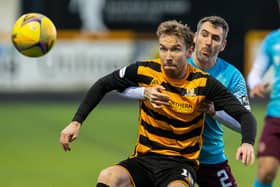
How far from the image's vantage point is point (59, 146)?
14789 mm

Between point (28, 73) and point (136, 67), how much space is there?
633 inches

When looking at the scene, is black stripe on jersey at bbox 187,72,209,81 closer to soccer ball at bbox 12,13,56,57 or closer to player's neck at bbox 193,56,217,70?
player's neck at bbox 193,56,217,70

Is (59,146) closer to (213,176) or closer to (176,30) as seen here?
(213,176)

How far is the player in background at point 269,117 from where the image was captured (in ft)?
26.7

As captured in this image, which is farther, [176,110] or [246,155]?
[176,110]

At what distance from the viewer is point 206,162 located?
7977 mm

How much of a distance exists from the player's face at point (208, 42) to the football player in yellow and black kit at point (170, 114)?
40 cm

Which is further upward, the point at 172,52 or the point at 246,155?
the point at 172,52

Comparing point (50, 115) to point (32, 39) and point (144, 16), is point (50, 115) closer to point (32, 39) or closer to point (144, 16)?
point (144, 16)

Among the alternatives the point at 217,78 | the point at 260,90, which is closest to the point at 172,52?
the point at 217,78

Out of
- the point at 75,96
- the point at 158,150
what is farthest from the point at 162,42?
the point at 75,96

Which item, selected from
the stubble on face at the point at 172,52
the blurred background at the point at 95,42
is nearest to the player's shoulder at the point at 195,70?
the stubble on face at the point at 172,52

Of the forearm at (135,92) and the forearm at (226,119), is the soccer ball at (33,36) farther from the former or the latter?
the forearm at (226,119)

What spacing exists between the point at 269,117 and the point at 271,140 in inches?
10.9
